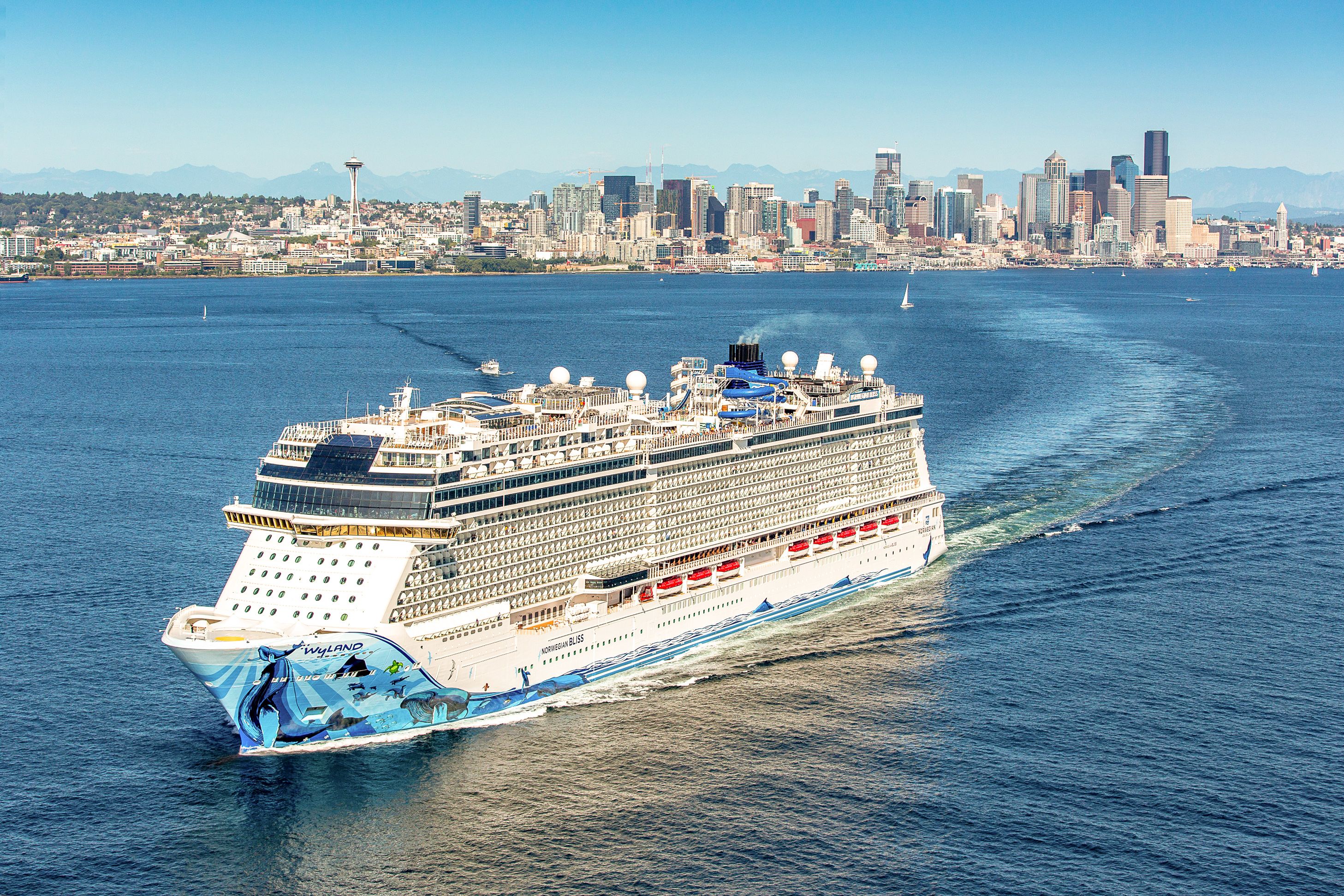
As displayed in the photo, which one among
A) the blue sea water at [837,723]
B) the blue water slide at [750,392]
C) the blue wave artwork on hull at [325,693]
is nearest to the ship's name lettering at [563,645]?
the blue sea water at [837,723]

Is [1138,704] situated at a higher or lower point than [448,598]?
lower

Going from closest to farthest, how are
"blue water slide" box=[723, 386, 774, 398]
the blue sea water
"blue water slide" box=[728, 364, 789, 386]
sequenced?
the blue sea water
"blue water slide" box=[723, 386, 774, 398]
"blue water slide" box=[728, 364, 789, 386]

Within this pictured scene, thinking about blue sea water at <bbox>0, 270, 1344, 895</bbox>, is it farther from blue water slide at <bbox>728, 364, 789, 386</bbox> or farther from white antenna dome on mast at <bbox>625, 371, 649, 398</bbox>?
white antenna dome on mast at <bbox>625, 371, 649, 398</bbox>

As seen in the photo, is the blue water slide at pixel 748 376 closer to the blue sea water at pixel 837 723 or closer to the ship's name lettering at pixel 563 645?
the blue sea water at pixel 837 723

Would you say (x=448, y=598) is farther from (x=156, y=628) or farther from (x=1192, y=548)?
(x=1192, y=548)

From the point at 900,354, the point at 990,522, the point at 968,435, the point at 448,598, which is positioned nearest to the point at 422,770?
the point at 448,598

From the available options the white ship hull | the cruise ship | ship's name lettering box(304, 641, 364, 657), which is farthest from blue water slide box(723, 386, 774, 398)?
ship's name lettering box(304, 641, 364, 657)
